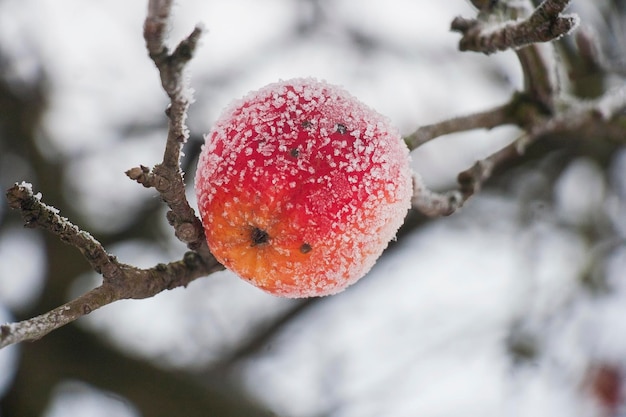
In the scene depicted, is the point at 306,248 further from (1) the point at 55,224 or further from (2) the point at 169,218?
(1) the point at 55,224

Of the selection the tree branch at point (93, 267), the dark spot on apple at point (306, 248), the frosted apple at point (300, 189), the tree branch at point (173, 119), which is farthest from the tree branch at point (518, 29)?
the tree branch at point (93, 267)

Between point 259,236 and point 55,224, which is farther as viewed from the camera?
point 259,236

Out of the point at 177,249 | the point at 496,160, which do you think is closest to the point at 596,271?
the point at 496,160

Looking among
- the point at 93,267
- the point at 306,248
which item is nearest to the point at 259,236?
the point at 306,248

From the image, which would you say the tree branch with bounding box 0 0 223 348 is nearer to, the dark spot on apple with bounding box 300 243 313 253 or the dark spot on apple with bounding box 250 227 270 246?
the dark spot on apple with bounding box 250 227 270 246

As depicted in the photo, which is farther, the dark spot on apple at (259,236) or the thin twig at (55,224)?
the dark spot on apple at (259,236)

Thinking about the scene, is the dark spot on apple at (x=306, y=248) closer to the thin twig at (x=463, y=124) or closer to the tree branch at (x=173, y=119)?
the tree branch at (x=173, y=119)

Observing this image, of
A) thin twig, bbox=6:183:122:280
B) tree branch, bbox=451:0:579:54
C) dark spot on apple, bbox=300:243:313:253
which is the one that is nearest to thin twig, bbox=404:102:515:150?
tree branch, bbox=451:0:579:54
